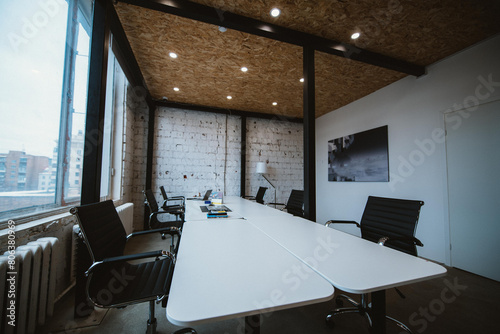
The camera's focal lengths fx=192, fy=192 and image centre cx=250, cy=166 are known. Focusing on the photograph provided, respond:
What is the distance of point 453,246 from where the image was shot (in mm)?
2658

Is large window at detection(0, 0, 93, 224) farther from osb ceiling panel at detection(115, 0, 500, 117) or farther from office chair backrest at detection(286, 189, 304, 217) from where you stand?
office chair backrest at detection(286, 189, 304, 217)

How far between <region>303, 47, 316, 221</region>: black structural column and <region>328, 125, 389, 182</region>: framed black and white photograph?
6.75 ft

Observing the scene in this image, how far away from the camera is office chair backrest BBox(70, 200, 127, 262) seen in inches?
42.7

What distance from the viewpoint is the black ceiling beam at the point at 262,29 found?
1921mm

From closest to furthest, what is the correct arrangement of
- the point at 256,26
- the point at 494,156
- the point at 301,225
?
the point at 301,225 → the point at 256,26 → the point at 494,156

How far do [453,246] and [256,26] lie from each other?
3.87 meters

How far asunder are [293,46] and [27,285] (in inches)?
135

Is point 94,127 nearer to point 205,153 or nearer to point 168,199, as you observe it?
point 168,199

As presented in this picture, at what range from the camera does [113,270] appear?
1.30 m

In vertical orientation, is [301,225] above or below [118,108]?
below

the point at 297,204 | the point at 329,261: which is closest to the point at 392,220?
the point at 329,261

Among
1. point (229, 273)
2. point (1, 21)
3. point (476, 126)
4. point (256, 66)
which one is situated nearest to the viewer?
point (229, 273)

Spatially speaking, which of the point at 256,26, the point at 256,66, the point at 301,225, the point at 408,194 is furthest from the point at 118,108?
the point at 408,194

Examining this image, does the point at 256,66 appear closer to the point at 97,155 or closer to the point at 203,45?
the point at 203,45
